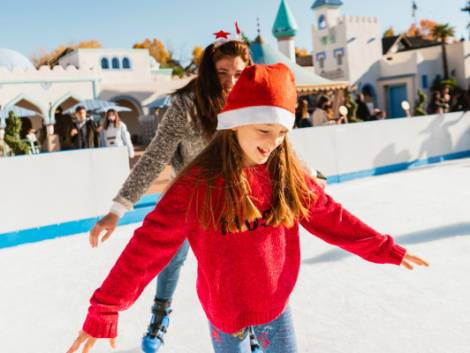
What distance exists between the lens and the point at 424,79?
84.3 feet

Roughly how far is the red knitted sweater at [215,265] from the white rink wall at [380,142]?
17.3ft

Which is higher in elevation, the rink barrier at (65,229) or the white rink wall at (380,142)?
the white rink wall at (380,142)

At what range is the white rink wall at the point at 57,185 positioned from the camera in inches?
191

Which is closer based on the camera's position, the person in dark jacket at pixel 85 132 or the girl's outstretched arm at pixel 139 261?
the girl's outstretched arm at pixel 139 261

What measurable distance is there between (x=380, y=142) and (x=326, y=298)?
5.89 meters

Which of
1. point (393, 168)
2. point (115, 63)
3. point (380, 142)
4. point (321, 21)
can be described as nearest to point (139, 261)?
point (380, 142)

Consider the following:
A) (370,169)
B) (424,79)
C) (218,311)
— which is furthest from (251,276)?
(424,79)

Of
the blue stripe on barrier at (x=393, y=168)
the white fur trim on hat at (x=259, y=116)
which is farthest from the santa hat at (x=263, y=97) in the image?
the blue stripe on barrier at (x=393, y=168)

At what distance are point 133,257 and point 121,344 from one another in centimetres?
114

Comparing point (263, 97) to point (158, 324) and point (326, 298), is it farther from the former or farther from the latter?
point (326, 298)

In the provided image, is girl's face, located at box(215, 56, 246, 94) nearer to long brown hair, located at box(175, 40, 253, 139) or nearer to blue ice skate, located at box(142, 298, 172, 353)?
long brown hair, located at box(175, 40, 253, 139)

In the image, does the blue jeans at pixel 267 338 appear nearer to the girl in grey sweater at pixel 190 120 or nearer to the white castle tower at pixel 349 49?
the girl in grey sweater at pixel 190 120

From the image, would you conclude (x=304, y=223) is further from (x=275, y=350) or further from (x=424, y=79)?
(x=424, y=79)

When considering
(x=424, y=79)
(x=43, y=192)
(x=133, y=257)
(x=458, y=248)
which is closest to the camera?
(x=133, y=257)
